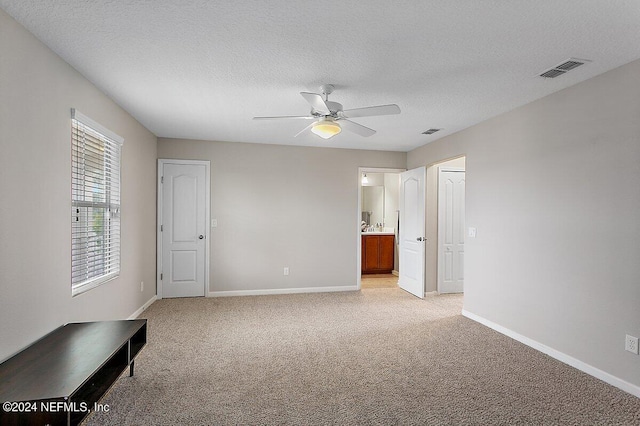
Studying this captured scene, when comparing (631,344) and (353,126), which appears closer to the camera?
(631,344)

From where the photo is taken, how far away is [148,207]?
4910 mm

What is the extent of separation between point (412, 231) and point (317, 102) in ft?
12.0

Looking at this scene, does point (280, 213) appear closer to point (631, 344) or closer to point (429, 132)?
point (429, 132)

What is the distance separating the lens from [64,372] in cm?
188

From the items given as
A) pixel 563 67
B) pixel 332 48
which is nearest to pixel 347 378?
pixel 332 48

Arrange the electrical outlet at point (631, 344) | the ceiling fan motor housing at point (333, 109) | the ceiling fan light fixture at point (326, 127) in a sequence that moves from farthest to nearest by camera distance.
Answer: the ceiling fan light fixture at point (326, 127)
the ceiling fan motor housing at point (333, 109)
the electrical outlet at point (631, 344)

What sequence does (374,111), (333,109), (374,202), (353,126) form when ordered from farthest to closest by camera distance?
(374,202)
(353,126)
(333,109)
(374,111)

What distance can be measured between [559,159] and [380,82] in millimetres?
1845

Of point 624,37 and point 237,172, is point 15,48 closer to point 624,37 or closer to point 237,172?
point 237,172

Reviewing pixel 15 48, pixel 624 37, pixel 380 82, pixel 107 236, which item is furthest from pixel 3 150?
pixel 624 37

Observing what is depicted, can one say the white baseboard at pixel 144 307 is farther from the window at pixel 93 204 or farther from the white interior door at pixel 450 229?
the white interior door at pixel 450 229

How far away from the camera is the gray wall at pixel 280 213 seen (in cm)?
550

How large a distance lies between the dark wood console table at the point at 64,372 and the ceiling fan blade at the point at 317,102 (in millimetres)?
2244

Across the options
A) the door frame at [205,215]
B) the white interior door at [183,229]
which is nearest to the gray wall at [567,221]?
the door frame at [205,215]
